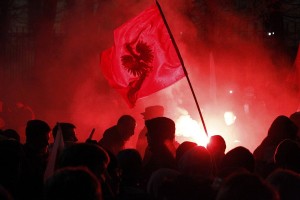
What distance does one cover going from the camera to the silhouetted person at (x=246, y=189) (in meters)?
3.07

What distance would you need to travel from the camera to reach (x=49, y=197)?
10.2ft

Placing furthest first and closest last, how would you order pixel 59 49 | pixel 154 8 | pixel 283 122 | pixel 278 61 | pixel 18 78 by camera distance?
pixel 18 78, pixel 59 49, pixel 278 61, pixel 154 8, pixel 283 122

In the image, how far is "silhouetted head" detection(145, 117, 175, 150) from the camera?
531 cm

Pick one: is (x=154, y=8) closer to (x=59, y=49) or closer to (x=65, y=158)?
(x=65, y=158)

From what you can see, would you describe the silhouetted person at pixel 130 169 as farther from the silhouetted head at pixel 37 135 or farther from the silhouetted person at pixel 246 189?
the silhouetted person at pixel 246 189

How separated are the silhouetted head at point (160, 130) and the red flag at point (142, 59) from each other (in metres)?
1.68

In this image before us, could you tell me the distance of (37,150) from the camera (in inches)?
212

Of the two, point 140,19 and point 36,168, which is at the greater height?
point 140,19

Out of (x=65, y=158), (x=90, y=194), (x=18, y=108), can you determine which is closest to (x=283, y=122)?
(x=65, y=158)

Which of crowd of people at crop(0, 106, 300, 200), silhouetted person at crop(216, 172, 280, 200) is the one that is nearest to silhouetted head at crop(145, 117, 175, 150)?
crowd of people at crop(0, 106, 300, 200)

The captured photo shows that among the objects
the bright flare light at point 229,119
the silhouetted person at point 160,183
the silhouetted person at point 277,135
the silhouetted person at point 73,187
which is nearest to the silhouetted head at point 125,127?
the silhouetted person at point 277,135

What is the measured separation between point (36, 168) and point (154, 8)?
259 cm

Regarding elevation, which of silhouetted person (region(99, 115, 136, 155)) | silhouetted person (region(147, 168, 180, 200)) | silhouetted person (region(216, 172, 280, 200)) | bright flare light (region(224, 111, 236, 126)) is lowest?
bright flare light (region(224, 111, 236, 126))

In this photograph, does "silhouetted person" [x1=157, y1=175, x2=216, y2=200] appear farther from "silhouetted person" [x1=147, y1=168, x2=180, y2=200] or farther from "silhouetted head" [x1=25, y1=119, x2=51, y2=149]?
"silhouetted head" [x1=25, y1=119, x2=51, y2=149]
